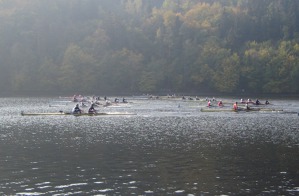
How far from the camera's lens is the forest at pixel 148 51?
5458 inches

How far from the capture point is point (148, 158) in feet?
101

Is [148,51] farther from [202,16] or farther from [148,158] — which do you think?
[148,158]

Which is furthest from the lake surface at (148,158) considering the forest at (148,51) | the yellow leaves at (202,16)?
the yellow leaves at (202,16)

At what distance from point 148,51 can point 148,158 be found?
121577mm

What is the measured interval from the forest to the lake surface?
290 feet

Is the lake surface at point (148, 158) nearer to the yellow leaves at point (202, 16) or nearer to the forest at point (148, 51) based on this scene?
the forest at point (148, 51)

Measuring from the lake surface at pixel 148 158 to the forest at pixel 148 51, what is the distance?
88.4 meters

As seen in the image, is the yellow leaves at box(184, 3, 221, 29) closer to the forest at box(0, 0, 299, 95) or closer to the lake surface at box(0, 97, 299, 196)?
the forest at box(0, 0, 299, 95)

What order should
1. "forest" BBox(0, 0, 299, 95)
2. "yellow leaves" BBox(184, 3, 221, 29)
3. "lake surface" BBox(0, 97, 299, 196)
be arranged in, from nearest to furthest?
"lake surface" BBox(0, 97, 299, 196), "forest" BBox(0, 0, 299, 95), "yellow leaves" BBox(184, 3, 221, 29)

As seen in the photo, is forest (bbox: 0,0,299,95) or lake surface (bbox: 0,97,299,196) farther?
forest (bbox: 0,0,299,95)

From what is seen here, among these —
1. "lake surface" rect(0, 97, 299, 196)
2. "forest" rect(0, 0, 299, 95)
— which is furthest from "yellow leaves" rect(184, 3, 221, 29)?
"lake surface" rect(0, 97, 299, 196)

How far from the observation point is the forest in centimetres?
13862

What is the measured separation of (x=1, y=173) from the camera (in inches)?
1043

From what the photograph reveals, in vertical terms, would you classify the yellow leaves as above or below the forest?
above
